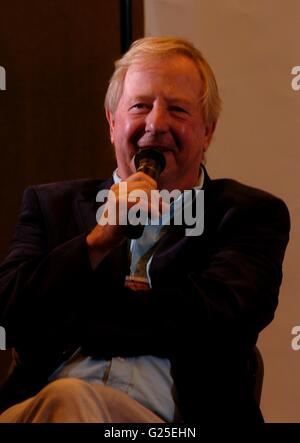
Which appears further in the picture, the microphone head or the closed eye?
the closed eye

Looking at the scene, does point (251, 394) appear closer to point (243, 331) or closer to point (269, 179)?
point (243, 331)

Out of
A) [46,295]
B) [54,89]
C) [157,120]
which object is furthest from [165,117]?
[54,89]

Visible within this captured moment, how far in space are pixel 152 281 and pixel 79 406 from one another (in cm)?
38

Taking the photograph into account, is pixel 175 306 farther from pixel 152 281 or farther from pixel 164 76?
pixel 164 76

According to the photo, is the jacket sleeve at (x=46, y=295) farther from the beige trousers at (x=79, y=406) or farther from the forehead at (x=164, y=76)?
the forehead at (x=164, y=76)

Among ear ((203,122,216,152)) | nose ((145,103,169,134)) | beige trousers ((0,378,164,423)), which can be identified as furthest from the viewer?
ear ((203,122,216,152))

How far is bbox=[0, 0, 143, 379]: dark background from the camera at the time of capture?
222 centimetres

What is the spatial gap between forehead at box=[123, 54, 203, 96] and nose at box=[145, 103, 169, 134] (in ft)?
0.14

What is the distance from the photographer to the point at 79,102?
91.0 inches

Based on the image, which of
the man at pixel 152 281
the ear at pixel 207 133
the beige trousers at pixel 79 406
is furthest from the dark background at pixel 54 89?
the beige trousers at pixel 79 406

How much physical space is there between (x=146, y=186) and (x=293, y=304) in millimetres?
1272

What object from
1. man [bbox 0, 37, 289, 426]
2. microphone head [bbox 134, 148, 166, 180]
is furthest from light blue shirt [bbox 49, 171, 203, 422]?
microphone head [bbox 134, 148, 166, 180]

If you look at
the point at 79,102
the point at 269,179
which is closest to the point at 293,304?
the point at 269,179

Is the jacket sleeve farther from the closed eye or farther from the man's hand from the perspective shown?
the closed eye
